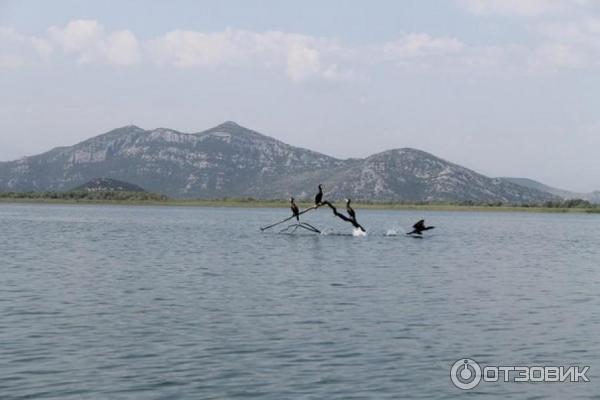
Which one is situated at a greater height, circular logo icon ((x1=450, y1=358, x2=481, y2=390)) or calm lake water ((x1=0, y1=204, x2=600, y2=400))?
calm lake water ((x1=0, y1=204, x2=600, y2=400))

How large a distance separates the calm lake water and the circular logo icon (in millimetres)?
249

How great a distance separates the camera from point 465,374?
67.4ft

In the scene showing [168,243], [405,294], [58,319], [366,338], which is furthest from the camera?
[168,243]

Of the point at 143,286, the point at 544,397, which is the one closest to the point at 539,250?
the point at 143,286

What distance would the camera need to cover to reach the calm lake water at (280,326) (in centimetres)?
1925

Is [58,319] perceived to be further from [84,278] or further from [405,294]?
[405,294]

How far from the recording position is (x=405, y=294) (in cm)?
3544

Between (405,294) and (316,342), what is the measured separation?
12277 mm

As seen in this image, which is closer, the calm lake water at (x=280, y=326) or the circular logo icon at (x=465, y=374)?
the calm lake water at (x=280, y=326)

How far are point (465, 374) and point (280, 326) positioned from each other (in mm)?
7587

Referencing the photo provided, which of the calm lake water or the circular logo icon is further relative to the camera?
the circular logo icon

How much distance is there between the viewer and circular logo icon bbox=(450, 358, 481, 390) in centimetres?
1962

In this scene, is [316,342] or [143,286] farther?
[143,286]

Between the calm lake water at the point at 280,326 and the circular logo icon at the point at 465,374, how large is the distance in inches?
9.8
